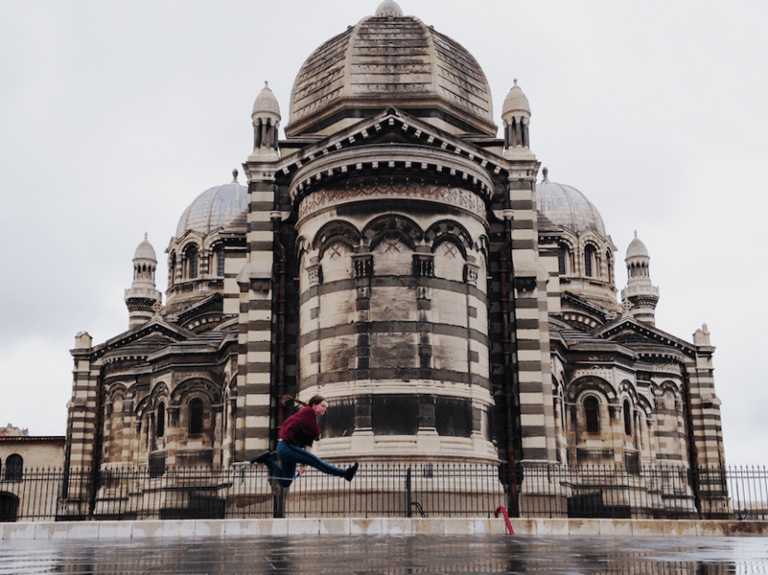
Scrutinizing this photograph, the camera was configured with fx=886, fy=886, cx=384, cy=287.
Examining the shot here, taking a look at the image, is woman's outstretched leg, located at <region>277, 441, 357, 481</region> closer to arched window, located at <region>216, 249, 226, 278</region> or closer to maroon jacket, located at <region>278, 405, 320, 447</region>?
maroon jacket, located at <region>278, 405, 320, 447</region>

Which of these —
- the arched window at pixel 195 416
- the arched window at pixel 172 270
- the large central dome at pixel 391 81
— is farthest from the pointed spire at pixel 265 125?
the arched window at pixel 172 270

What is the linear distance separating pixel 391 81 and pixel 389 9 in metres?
4.92

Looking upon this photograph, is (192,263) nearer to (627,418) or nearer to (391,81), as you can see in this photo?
(391,81)

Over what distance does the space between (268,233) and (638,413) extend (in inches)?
733

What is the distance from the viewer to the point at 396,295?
25.4m

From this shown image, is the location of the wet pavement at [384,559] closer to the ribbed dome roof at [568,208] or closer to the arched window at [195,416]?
the arched window at [195,416]

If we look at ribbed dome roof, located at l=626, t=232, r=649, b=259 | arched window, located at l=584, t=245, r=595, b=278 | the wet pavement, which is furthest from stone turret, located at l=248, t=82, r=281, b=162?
ribbed dome roof, located at l=626, t=232, r=649, b=259

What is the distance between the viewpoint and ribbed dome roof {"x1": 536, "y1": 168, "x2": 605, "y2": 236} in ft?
178

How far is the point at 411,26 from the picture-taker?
99.9ft

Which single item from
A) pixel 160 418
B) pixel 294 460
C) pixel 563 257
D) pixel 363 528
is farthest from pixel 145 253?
pixel 294 460

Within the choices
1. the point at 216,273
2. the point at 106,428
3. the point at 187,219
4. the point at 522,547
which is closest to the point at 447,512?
the point at 522,547

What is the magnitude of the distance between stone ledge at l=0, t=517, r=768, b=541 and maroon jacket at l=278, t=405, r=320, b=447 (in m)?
5.06

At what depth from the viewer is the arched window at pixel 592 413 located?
115 ft

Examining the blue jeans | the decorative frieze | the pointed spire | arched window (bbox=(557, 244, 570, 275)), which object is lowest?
the blue jeans
